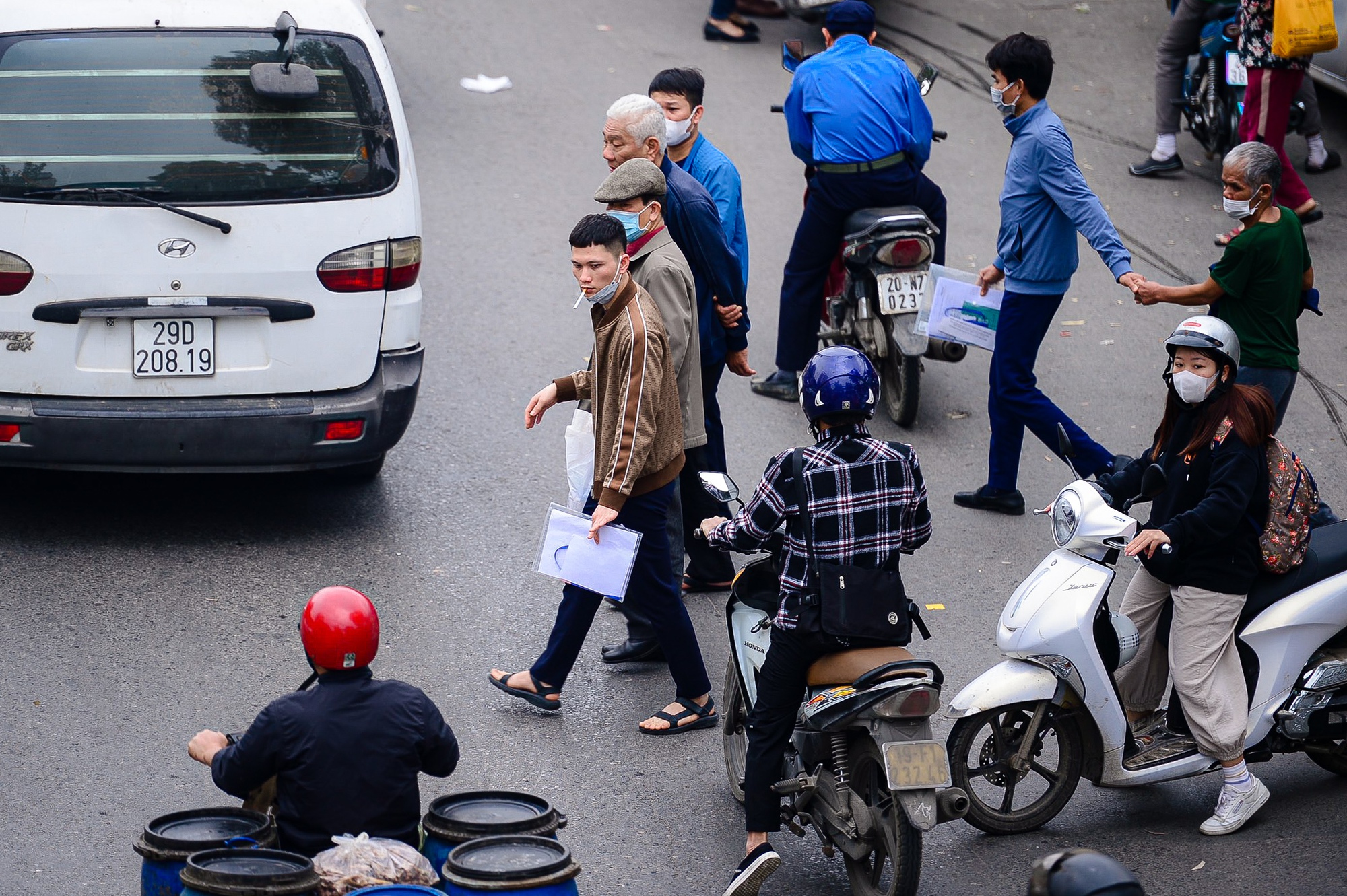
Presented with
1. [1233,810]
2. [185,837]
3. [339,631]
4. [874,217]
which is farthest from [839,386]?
[874,217]

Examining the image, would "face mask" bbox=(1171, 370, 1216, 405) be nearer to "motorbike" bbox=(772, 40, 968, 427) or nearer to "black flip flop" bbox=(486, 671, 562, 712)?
"black flip flop" bbox=(486, 671, 562, 712)

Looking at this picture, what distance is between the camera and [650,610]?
18.0 ft

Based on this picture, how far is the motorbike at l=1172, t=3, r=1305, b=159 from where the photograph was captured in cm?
1091

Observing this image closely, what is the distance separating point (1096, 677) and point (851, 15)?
15.4 feet

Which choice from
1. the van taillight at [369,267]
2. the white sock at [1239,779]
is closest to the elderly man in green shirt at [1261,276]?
the white sock at [1239,779]

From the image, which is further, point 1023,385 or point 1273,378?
point 1023,385

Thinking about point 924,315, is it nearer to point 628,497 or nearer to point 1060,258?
point 1060,258

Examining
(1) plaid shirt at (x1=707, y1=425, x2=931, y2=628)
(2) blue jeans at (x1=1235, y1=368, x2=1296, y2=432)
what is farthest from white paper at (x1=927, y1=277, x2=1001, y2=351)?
(1) plaid shirt at (x1=707, y1=425, x2=931, y2=628)

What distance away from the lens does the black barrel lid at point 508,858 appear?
3.48 meters

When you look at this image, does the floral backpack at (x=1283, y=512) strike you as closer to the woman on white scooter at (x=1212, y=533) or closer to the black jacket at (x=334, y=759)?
the woman on white scooter at (x=1212, y=533)

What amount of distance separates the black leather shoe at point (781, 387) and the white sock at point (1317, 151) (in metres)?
5.22

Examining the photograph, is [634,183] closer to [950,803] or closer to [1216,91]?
[950,803]

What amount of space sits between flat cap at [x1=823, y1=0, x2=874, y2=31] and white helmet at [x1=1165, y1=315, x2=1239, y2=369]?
3975mm

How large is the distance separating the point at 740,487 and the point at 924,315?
1.28 meters
